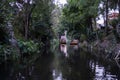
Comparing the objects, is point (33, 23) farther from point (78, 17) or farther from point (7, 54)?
point (7, 54)

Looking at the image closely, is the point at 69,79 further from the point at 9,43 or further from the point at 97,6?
the point at 97,6

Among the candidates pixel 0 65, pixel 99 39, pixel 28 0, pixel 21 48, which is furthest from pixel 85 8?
pixel 0 65

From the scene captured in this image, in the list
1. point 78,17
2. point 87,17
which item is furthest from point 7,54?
point 78,17

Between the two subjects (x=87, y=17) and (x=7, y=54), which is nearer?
(x=7, y=54)

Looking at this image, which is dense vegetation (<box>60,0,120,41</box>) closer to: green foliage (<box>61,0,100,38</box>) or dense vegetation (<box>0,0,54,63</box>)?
green foliage (<box>61,0,100,38</box>)

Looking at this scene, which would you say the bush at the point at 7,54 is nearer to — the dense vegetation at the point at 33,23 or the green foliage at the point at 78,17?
the dense vegetation at the point at 33,23

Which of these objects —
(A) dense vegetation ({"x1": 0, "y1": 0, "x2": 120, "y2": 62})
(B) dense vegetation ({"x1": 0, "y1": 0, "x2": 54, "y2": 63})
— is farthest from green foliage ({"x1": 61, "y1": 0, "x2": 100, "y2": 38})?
(B) dense vegetation ({"x1": 0, "y1": 0, "x2": 54, "y2": 63})

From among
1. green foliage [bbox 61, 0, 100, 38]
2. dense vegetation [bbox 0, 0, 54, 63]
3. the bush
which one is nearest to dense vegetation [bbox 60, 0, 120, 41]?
green foliage [bbox 61, 0, 100, 38]

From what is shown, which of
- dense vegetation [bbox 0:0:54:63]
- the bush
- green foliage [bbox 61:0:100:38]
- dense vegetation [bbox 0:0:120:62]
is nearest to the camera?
the bush

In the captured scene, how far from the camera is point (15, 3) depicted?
1398 inches

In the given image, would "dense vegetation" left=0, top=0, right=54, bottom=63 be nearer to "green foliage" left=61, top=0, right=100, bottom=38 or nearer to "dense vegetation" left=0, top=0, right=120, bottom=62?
"dense vegetation" left=0, top=0, right=120, bottom=62

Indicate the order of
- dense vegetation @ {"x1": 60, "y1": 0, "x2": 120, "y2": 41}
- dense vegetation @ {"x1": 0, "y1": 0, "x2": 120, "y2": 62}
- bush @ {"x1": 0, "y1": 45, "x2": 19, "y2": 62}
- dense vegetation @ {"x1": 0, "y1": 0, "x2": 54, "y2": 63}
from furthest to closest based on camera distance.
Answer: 1. dense vegetation @ {"x1": 60, "y1": 0, "x2": 120, "y2": 41}
2. dense vegetation @ {"x1": 0, "y1": 0, "x2": 120, "y2": 62}
3. dense vegetation @ {"x1": 0, "y1": 0, "x2": 54, "y2": 63}
4. bush @ {"x1": 0, "y1": 45, "x2": 19, "y2": 62}

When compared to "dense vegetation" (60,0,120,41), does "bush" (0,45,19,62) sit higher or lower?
lower

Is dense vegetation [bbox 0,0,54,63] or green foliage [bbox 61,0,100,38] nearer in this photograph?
dense vegetation [bbox 0,0,54,63]
